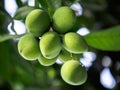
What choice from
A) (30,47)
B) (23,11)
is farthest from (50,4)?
(30,47)

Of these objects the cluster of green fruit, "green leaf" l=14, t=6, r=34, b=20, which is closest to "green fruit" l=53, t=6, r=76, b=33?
the cluster of green fruit

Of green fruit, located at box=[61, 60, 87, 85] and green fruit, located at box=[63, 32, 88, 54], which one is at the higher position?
green fruit, located at box=[63, 32, 88, 54]

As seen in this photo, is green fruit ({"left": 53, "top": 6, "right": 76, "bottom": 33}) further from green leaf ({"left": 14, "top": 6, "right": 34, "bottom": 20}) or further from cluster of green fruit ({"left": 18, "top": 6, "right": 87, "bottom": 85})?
green leaf ({"left": 14, "top": 6, "right": 34, "bottom": 20})

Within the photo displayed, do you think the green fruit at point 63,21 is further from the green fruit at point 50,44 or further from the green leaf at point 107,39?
the green leaf at point 107,39

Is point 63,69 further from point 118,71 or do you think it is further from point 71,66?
point 118,71

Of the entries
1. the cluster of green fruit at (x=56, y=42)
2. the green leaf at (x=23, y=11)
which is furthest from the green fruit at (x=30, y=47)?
the green leaf at (x=23, y=11)

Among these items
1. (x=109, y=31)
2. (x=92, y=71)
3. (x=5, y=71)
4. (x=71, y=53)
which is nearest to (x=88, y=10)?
(x=92, y=71)
